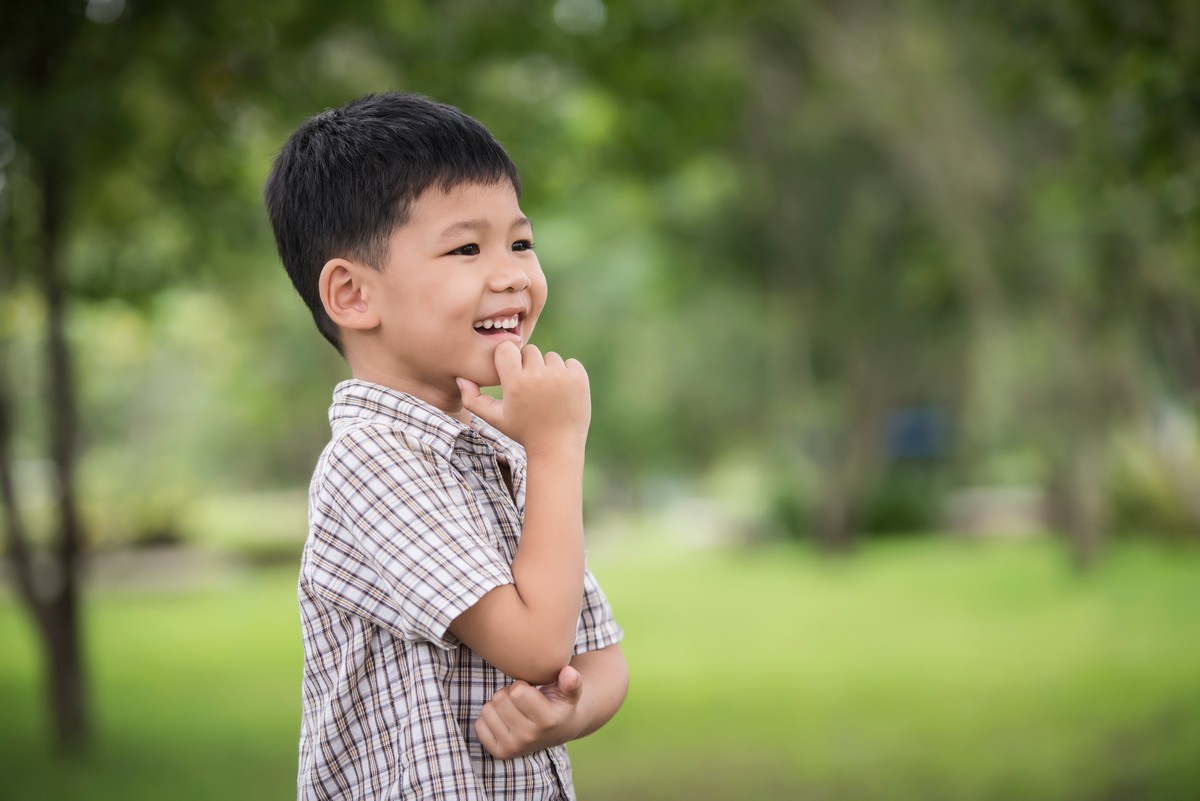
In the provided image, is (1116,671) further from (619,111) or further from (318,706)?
(318,706)

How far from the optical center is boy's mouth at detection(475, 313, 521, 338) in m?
1.32

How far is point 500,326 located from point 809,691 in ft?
23.4

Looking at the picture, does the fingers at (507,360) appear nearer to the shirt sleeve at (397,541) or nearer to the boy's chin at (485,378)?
the boy's chin at (485,378)

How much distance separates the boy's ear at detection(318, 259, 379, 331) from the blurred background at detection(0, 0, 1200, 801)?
107 inches

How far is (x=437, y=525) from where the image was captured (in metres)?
1.20

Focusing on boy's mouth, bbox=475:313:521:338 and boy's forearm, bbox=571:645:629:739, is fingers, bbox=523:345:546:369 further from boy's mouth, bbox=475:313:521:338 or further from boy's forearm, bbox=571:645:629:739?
boy's forearm, bbox=571:645:629:739

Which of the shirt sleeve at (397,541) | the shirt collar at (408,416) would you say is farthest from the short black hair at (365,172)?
the shirt sleeve at (397,541)

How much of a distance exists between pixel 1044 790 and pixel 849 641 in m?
3.96

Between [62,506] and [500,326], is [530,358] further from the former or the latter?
[62,506]

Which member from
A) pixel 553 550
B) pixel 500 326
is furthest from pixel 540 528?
pixel 500 326

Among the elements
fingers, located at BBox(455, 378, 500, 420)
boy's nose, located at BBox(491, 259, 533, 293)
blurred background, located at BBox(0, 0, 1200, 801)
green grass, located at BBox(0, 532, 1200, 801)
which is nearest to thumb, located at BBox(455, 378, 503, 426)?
fingers, located at BBox(455, 378, 500, 420)

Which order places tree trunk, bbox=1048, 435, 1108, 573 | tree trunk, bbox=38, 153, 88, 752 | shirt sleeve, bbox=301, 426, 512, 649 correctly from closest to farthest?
shirt sleeve, bbox=301, 426, 512, 649 → tree trunk, bbox=38, 153, 88, 752 → tree trunk, bbox=1048, 435, 1108, 573

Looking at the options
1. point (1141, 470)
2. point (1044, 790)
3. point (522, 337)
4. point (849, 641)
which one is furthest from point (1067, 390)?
point (522, 337)

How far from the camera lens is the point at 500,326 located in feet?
4.35
